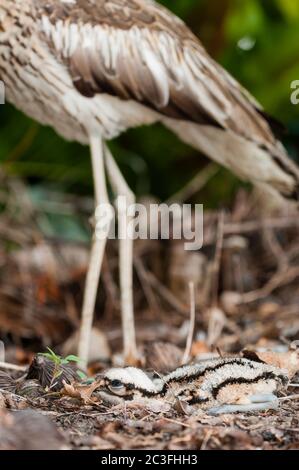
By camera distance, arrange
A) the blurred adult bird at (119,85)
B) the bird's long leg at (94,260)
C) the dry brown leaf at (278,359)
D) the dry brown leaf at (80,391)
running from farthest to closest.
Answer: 1. the bird's long leg at (94,260)
2. the blurred adult bird at (119,85)
3. the dry brown leaf at (278,359)
4. the dry brown leaf at (80,391)

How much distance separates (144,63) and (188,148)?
2451 mm

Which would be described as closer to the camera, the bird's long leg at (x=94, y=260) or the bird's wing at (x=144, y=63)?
the bird's wing at (x=144, y=63)

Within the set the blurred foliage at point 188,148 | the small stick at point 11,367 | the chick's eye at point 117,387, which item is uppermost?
the blurred foliage at point 188,148

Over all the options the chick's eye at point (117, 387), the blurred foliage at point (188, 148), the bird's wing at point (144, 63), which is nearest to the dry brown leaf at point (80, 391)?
the chick's eye at point (117, 387)

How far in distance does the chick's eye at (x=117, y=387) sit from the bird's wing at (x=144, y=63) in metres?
1.37

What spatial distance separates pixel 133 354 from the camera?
3617mm

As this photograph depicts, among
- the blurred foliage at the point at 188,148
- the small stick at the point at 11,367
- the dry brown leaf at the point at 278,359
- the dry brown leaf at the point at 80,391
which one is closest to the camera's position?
the dry brown leaf at the point at 80,391

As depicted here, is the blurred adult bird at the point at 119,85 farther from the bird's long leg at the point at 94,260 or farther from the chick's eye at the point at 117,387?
the chick's eye at the point at 117,387

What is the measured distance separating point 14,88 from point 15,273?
5.90ft

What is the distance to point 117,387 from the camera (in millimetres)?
2596

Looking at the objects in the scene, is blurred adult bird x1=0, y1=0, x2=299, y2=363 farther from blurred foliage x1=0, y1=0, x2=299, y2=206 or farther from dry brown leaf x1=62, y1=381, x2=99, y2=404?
blurred foliage x1=0, y1=0, x2=299, y2=206

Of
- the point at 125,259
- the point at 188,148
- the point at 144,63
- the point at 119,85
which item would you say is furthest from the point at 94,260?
the point at 188,148

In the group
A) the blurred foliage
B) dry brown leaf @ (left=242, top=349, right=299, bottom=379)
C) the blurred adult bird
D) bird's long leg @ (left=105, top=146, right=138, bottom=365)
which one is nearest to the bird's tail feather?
the blurred adult bird

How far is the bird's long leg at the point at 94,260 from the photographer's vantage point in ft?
11.9
